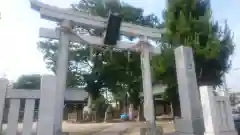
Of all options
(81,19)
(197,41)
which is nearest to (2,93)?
(81,19)

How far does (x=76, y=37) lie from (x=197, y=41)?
6.15 m

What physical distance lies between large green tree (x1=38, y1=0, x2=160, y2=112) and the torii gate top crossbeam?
31.3 ft

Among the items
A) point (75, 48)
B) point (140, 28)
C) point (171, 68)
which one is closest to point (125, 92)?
point (75, 48)

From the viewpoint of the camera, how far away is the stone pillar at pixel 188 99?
14.1 ft

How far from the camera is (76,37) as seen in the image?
221 inches

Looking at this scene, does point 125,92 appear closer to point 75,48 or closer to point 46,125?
point 75,48

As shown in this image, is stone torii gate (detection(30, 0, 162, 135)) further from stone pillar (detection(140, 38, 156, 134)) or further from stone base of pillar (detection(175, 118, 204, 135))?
stone base of pillar (detection(175, 118, 204, 135))

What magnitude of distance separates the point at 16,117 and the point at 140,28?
16.3ft

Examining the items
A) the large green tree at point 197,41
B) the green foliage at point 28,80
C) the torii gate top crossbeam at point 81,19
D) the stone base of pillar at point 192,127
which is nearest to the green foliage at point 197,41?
the large green tree at point 197,41

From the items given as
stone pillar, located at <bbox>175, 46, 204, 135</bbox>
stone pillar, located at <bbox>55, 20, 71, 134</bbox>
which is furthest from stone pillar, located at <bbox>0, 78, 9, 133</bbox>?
stone pillar, located at <bbox>175, 46, 204, 135</bbox>

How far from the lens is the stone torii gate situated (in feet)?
16.6

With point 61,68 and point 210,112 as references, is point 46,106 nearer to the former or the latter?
point 61,68

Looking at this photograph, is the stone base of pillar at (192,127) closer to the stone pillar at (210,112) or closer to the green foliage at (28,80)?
the stone pillar at (210,112)

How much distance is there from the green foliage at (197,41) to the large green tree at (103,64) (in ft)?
21.1
